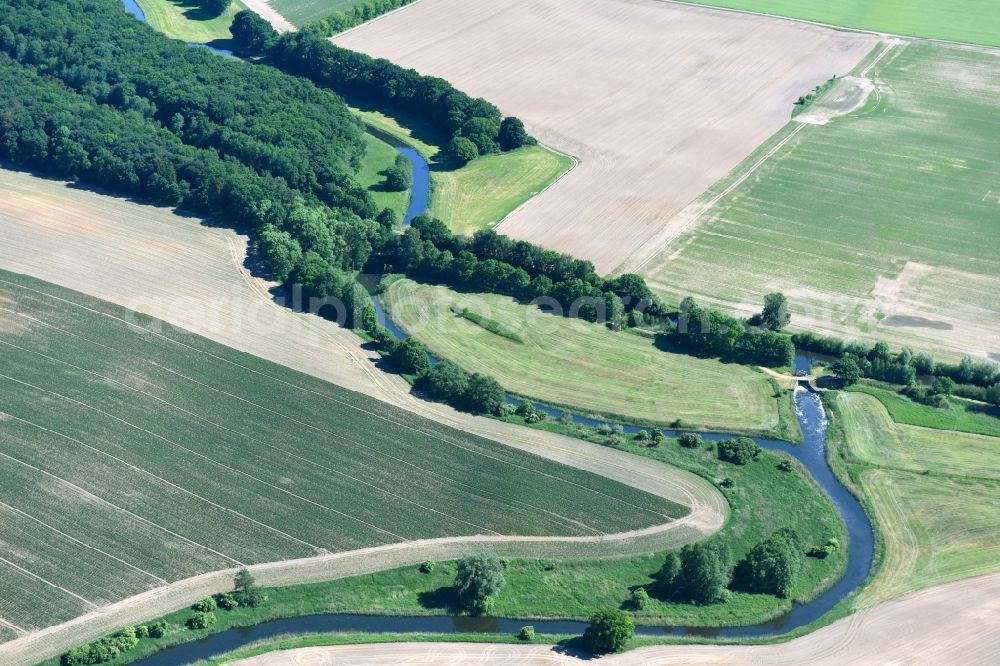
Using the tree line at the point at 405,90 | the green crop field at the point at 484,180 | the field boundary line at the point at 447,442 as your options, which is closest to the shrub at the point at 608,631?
the field boundary line at the point at 447,442

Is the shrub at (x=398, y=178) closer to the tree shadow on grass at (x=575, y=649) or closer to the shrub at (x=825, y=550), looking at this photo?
the shrub at (x=825, y=550)

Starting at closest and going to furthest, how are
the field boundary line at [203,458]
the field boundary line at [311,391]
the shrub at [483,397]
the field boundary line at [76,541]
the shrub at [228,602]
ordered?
the shrub at [228,602] < the field boundary line at [76,541] < the field boundary line at [203,458] < the field boundary line at [311,391] < the shrub at [483,397]

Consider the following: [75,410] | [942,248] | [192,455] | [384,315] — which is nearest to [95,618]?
[192,455]

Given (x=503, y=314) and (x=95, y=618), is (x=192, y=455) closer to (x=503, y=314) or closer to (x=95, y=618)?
(x=95, y=618)

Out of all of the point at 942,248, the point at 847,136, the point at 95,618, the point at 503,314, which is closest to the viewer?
→ the point at 95,618

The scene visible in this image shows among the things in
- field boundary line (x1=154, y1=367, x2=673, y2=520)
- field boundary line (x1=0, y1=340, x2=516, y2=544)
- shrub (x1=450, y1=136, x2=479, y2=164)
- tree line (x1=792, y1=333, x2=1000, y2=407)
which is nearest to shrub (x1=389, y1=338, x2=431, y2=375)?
field boundary line (x1=154, y1=367, x2=673, y2=520)

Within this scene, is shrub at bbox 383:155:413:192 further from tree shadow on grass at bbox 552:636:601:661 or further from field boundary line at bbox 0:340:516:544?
tree shadow on grass at bbox 552:636:601:661

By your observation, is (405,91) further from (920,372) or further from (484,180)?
(920,372)
